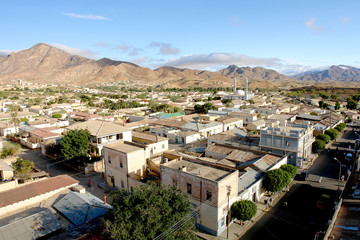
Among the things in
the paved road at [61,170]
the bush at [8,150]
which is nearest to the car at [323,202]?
the paved road at [61,170]

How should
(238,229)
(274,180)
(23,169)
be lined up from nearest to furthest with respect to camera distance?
(238,229) → (274,180) → (23,169)

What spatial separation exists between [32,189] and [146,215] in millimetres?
12273

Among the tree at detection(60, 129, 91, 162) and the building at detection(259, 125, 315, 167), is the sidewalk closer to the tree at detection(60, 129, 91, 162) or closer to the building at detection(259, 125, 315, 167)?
the building at detection(259, 125, 315, 167)

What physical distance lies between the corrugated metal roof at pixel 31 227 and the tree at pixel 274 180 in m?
15.1

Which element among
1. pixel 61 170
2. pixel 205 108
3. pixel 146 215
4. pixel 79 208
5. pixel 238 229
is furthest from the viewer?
pixel 205 108

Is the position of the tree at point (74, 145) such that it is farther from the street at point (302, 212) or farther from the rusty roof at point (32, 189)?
the street at point (302, 212)

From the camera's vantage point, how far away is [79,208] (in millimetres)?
15438

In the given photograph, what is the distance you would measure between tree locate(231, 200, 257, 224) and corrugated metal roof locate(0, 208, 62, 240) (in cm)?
1082

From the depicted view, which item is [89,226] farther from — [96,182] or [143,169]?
[96,182]

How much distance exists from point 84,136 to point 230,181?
18407 millimetres

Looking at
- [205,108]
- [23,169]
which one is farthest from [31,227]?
[205,108]

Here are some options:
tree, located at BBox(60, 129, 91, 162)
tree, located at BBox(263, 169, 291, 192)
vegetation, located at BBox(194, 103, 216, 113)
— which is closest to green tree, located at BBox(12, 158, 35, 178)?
tree, located at BBox(60, 129, 91, 162)

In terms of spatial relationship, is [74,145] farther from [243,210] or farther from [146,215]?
[243,210]

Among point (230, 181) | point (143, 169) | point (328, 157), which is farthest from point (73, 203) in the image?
point (328, 157)
